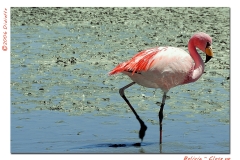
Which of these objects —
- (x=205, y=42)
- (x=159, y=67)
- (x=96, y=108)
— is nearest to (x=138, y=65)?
(x=159, y=67)

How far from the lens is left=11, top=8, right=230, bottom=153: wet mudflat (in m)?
7.77

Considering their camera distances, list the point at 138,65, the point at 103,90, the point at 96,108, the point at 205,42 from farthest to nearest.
→ the point at 103,90
the point at 96,108
the point at 205,42
the point at 138,65

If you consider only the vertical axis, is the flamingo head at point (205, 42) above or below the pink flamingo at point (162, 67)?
above

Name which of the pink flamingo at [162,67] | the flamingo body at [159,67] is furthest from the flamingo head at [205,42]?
the flamingo body at [159,67]

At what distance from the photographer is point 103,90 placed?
9961 mm

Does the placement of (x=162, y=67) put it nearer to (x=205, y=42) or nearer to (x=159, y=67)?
(x=159, y=67)

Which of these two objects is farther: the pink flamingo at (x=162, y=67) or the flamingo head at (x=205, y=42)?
the flamingo head at (x=205, y=42)

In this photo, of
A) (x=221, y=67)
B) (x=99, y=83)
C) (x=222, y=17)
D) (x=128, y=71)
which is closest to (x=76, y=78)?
(x=99, y=83)

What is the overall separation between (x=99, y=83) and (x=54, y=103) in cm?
132

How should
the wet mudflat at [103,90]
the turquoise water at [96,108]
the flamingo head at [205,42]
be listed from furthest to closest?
the flamingo head at [205,42] < the wet mudflat at [103,90] < the turquoise water at [96,108]

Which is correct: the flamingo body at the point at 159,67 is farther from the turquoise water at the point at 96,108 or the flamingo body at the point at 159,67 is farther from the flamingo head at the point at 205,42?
the turquoise water at the point at 96,108

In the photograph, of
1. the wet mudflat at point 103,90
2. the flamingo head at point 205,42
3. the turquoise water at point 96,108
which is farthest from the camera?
the flamingo head at point 205,42

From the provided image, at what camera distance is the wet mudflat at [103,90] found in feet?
25.5
